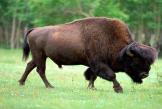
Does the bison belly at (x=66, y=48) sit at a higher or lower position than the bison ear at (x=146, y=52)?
lower

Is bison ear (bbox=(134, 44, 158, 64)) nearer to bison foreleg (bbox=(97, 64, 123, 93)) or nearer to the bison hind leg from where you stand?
bison foreleg (bbox=(97, 64, 123, 93))

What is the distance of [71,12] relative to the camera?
193ft

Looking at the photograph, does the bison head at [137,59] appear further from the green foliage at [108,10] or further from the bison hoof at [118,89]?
the green foliage at [108,10]

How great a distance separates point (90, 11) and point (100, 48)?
4250 centimetres

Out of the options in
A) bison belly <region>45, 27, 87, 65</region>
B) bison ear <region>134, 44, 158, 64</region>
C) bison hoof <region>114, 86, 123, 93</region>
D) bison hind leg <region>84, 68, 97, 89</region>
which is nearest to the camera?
bison ear <region>134, 44, 158, 64</region>

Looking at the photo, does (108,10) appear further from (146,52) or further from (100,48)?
(146,52)

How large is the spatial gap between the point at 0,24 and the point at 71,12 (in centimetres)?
2473

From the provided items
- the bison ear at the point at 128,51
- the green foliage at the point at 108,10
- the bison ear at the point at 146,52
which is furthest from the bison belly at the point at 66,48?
the green foliage at the point at 108,10

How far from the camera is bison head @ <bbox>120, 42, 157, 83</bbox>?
1602cm

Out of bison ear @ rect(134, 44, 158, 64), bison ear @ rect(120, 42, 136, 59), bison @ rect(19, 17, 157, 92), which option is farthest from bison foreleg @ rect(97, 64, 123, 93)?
bison ear @ rect(134, 44, 158, 64)

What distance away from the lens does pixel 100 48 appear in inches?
665

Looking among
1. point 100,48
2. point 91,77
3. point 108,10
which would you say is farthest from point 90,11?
point 100,48

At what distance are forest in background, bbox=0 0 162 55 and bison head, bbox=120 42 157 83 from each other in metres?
34.0

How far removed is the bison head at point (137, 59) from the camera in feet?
52.6
